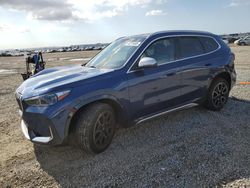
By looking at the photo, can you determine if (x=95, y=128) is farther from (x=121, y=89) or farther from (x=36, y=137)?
(x=36, y=137)

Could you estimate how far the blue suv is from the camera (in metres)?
3.85

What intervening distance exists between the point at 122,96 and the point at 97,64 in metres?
1.10

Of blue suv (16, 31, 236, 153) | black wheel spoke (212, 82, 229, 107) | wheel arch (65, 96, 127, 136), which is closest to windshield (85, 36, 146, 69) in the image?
blue suv (16, 31, 236, 153)

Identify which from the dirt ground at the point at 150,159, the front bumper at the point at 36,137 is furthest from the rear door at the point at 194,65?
the front bumper at the point at 36,137

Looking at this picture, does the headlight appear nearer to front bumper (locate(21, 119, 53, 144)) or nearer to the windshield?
front bumper (locate(21, 119, 53, 144))

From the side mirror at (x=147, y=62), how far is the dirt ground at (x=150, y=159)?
129 centimetres

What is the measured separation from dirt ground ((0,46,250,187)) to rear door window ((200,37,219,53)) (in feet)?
4.82

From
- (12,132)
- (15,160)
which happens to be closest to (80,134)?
(15,160)

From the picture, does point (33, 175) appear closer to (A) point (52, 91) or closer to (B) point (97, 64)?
(A) point (52, 91)

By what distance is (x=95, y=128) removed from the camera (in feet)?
13.4

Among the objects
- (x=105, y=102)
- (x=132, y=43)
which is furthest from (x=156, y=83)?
(x=105, y=102)

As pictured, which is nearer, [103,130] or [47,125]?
[47,125]

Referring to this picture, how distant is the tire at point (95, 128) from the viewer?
396 cm

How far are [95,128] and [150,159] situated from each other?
36.6 inches
